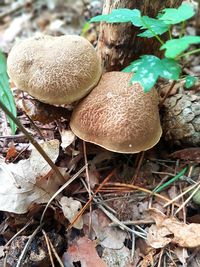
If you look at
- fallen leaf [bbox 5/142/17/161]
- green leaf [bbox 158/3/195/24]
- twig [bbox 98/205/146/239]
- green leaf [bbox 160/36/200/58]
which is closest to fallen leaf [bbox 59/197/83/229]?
twig [bbox 98/205/146/239]

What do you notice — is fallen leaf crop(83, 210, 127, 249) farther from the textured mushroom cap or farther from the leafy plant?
the leafy plant

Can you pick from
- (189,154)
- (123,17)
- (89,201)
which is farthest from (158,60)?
(89,201)

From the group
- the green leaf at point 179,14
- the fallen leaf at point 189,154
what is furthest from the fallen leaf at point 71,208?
the green leaf at point 179,14

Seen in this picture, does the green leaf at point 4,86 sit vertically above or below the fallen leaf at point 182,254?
above

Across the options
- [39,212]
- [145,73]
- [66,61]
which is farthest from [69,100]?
[39,212]

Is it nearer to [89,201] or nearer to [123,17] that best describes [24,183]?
[89,201]

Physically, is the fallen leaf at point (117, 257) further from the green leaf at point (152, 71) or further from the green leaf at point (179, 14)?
the green leaf at point (179, 14)
